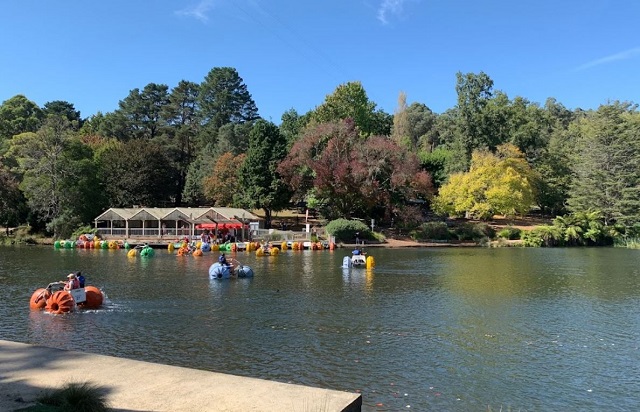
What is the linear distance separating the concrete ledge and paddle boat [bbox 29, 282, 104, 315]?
10.7 m

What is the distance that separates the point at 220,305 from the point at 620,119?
64226 millimetres

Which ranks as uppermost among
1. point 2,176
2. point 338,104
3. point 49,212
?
point 338,104

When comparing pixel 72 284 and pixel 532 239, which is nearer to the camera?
pixel 72 284

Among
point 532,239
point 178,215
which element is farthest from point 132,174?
point 532,239

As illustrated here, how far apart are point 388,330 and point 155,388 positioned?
10456mm

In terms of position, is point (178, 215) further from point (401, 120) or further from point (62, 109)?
point (62, 109)

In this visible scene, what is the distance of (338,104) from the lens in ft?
261

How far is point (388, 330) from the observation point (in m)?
17.8

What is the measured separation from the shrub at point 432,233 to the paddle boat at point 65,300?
149 ft

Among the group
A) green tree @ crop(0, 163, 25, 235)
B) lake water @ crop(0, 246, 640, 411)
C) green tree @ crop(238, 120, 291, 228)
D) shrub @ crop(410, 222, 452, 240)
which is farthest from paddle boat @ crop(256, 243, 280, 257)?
green tree @ crop(0, 163, 25, 235)

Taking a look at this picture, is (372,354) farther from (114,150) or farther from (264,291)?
(114,150)

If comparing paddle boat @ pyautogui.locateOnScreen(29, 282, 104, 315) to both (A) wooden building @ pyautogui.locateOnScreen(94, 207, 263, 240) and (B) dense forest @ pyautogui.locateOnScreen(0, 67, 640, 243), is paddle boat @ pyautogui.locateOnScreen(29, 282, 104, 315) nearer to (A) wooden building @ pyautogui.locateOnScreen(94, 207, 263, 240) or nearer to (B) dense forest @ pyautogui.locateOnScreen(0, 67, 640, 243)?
(A) wooden building @ pyautogui.locateOnScreen(94, 207, 263, 240)

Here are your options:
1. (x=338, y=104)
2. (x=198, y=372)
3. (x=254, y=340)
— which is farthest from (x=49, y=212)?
(x=198, y=372)

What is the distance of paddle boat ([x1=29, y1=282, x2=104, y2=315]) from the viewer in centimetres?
2066
